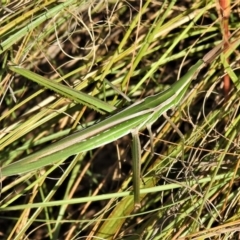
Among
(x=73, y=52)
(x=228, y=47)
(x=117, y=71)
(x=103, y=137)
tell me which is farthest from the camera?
(x=73, y=52)

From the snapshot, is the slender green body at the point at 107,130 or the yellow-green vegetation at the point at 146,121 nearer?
the slender green body at the point at 107,130

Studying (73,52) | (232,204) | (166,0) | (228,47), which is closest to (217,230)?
(232,204)

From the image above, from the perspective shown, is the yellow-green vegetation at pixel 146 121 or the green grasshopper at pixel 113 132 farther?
the yellow-green vegetation at pixel 146 121

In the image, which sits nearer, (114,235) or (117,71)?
(114,235)

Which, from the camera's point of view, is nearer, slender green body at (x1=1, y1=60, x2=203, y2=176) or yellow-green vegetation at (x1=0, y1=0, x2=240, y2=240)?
slender green body at (x1=1, y1=60, x2=203, y2=176)

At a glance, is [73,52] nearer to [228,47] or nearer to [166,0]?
[166,0]

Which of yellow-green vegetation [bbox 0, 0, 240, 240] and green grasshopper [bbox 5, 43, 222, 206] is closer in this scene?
green grasshopper [bbox 5, 43, 222, 206]

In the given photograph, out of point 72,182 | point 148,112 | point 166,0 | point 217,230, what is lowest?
point 217,230

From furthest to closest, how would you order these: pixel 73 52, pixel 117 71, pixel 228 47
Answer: pixel 73 52
pixel 117 71
pixel 228 47
